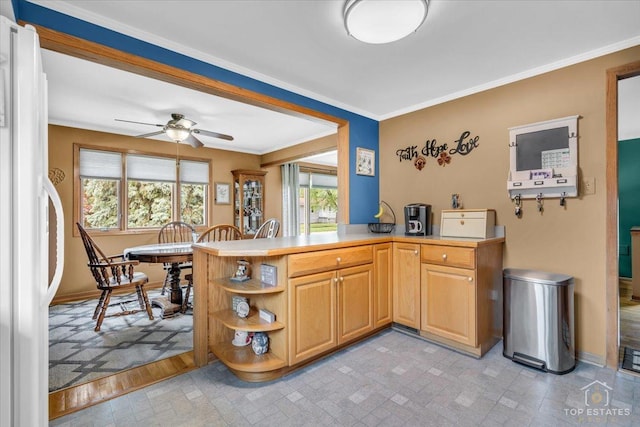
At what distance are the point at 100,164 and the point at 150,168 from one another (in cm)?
64

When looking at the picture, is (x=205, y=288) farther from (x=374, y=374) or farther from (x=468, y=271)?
(x=468, y=271)

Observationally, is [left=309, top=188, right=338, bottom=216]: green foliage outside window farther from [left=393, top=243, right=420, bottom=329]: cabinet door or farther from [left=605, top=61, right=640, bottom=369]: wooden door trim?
[left=605, top=61, right=640, bottom=369]: wooden door trim

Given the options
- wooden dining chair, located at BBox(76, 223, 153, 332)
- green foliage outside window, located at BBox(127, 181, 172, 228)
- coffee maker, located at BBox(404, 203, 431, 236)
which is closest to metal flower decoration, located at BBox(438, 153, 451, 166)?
coffee maker, located at BBox(404, 203, 431, 236)

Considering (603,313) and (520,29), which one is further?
(603,313)

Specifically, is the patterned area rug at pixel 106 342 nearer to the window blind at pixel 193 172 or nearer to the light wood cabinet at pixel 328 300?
the light wood cabinet at pixel 328 300

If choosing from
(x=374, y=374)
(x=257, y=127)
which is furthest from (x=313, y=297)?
(x=257, y=127)

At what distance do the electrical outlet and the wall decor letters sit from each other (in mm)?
854

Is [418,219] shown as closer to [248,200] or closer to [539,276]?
[539,276]

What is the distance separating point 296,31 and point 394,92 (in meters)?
1.33

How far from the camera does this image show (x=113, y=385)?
2.00 metres

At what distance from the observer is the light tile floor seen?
1.66 meters

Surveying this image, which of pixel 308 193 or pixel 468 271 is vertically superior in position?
pixel 308 193

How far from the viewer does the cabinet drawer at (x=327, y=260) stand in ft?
6.82

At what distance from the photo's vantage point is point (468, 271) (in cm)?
231
